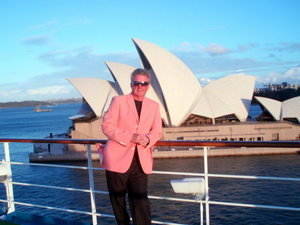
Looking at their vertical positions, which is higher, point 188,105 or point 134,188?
point 134,188

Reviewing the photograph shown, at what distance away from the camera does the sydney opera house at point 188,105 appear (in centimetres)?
1936

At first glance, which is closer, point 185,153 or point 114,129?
point 114,129

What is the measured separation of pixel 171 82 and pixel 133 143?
19.5m

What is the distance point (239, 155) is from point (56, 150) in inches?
473

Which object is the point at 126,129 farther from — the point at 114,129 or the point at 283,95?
the point at 283,95

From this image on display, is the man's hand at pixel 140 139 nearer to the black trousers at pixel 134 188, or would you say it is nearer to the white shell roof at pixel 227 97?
the black trousers at pixel 134 188

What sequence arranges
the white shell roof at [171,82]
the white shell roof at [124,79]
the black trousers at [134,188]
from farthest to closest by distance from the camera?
the white shell roof at [124,79] → the white shell roof at [171,82] → the black trousers at [134,188]

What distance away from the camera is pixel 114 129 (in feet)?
5.44

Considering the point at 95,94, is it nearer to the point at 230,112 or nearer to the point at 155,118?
the point at 230,112

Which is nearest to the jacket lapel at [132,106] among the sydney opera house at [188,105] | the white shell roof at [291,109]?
the sydney opera house at [188,105]

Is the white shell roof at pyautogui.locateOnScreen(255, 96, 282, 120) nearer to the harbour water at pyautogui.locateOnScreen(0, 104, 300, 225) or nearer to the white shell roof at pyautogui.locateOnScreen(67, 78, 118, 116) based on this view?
the harbour water at pyautogui.locateOnScreen(0, 104, 300, 225)

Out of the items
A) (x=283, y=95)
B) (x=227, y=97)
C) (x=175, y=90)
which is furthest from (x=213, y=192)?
(x=283, y=95)

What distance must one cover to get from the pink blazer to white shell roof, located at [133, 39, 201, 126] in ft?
61.7

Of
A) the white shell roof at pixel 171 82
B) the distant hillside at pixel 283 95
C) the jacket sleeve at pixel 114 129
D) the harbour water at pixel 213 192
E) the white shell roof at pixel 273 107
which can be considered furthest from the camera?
the distant hillside at pixel 283 95
